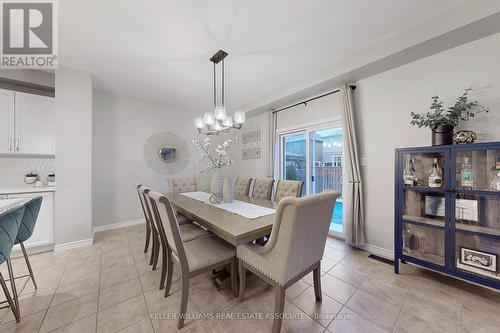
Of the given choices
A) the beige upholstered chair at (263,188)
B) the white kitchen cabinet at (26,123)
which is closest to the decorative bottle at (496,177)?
the beige upholstered chair at (263,188)

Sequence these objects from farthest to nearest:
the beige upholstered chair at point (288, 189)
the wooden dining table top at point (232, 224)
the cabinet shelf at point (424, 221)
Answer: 1. the beige upholstered chair at point (288, 189)
2. the cabinet shelf at point (424, 221)
3. the wooden dining table top at point (232, 224)

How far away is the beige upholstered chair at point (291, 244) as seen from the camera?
1.12 metres

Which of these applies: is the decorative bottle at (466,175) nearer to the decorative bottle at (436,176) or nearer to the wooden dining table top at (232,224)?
the decorative bottle at (436,176)

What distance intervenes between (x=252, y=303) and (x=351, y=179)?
2.01 meters

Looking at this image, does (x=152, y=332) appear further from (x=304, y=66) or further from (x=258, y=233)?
(x=304, y=66)

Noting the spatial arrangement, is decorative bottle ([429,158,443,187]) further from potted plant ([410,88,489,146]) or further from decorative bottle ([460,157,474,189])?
potted plant ([410,88,489,146])

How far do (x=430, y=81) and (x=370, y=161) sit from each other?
Answer: 3.48 ft

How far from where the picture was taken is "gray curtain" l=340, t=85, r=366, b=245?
8.11 feet

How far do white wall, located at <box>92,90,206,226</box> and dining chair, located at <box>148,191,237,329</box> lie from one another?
261 cm

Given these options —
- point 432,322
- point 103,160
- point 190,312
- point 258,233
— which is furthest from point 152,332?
point 103,160

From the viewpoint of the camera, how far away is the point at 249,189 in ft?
10.2

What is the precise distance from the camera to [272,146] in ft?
12.5

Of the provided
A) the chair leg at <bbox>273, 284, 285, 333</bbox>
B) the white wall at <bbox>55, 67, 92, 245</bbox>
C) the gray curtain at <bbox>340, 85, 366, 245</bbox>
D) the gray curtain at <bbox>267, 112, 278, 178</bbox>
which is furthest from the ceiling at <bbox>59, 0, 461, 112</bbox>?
the chair leg at <bbox>273, 284, 285, 333</bbox>

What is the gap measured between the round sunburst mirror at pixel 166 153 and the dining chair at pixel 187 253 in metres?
2.69
